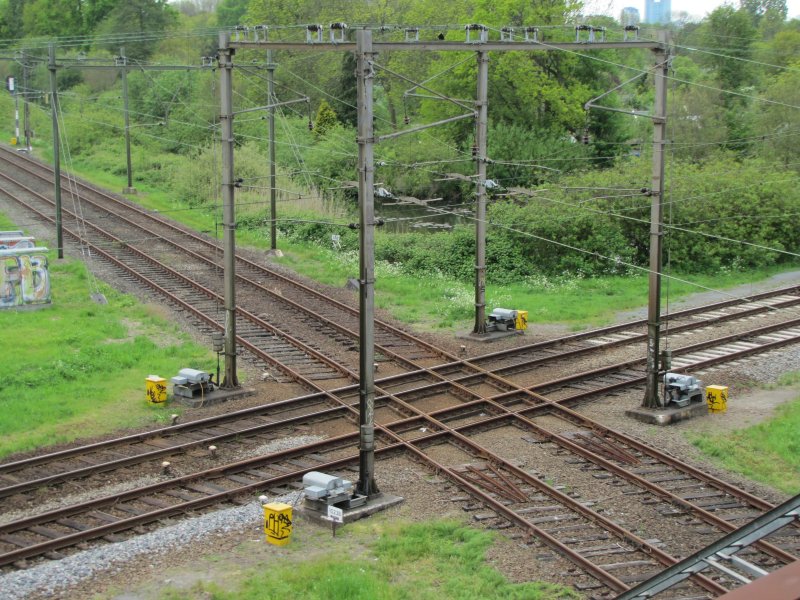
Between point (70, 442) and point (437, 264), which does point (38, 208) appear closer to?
point (437, 264)

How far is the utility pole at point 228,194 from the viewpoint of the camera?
17.4 meters

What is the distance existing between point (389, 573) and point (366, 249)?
14.2 ft

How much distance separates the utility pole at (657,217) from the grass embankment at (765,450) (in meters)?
1.50

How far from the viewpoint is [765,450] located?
1592 cm

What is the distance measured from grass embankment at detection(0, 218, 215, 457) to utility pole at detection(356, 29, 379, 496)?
207 inches

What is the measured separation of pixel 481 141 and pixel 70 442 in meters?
10.6

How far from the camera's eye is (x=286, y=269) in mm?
30594

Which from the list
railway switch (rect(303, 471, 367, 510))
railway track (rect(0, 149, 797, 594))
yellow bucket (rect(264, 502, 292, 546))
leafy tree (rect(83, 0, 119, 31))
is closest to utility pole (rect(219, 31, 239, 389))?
railway track (rect(0, 149, 797, 594))

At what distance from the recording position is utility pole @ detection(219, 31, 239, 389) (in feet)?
57.0

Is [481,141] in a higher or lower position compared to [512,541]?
higher

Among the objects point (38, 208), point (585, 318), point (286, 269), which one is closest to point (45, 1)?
point (38, 208)

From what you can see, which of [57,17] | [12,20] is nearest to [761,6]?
[57,17]

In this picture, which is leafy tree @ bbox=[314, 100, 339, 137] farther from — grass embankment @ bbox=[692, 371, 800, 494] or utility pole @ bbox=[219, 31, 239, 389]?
grass embankment @ bbox=[692, 371, 800, 494]

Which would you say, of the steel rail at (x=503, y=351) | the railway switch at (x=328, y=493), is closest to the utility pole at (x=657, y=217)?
the steel rail at (x=503, y=351)
